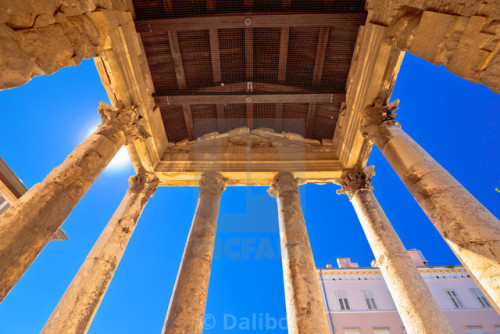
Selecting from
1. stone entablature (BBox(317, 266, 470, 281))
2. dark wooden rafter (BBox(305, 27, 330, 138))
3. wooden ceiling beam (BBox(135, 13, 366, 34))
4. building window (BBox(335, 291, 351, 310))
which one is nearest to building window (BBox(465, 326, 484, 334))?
stone entablature (BBox(317, 266, 470, 281))

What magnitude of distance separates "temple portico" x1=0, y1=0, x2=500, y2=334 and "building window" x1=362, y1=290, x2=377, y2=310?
17.3 metres

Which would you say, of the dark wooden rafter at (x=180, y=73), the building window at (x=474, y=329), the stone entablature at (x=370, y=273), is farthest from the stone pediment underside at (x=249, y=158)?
the building window at (x=474, y=329)

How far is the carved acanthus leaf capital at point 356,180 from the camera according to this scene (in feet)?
26.9

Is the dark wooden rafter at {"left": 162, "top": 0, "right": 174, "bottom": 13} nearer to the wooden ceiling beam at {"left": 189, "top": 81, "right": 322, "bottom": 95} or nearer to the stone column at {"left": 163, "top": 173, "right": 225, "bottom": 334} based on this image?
the wooden ceiling beam at {"left": 189, "top": 81, "right": 322, "bottom": 95}

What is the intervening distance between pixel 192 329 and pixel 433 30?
21.1 feet

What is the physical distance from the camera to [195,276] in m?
5.56

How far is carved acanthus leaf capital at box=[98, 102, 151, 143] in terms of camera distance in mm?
6680

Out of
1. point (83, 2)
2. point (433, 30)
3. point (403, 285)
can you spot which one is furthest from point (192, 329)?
point (433, 30)

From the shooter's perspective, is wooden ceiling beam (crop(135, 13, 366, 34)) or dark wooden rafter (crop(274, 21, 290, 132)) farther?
dark wooden rafter (crop(274, 21, 290, 132))

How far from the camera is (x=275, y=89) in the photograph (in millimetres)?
8617

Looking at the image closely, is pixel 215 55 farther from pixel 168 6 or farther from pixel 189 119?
pixel 189 119

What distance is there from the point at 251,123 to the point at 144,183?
4381 mm

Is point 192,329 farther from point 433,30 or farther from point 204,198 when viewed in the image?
point 433,30

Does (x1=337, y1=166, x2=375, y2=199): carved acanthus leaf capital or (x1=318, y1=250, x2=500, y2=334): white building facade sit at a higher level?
(x1=318, y1=250, x2=500, y2=334): white building facade
